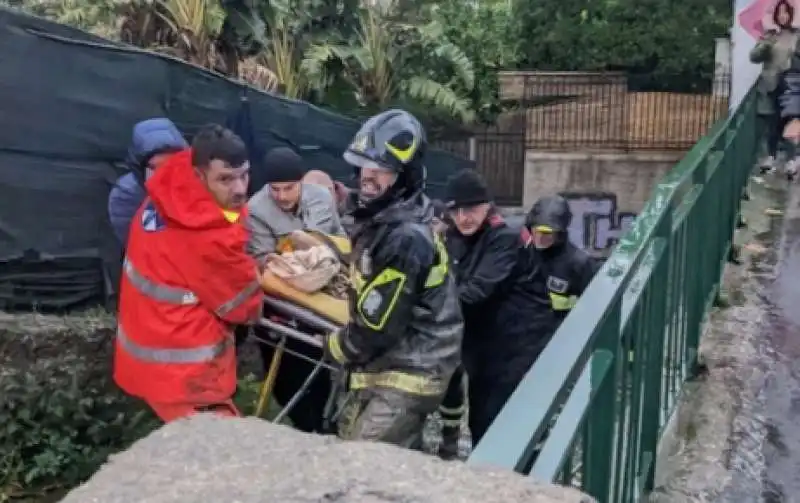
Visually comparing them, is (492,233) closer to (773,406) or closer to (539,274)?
(539,274)

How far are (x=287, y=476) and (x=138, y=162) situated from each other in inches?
136

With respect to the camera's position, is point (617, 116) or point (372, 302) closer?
point (372, 302)

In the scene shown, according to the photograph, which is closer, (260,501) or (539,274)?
(260,501)

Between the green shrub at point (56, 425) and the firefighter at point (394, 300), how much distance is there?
7.60 feet

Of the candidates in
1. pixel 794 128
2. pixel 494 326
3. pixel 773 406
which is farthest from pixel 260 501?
pixel 794 128

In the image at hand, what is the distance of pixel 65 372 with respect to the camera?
583cm

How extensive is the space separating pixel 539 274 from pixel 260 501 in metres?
3.39

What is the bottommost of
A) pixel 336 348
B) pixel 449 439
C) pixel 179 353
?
pixel 449 439

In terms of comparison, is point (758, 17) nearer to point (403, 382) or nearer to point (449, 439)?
point (449, 439)

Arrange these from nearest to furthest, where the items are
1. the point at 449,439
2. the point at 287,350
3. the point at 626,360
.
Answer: the point at 626,360, the point at 287,350, the point at 449,439

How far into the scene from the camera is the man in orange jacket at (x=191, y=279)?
4.04m

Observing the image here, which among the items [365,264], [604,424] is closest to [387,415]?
[365,264]

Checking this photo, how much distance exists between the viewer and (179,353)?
4129 millimetres

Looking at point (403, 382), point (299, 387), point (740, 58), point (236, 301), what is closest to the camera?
point (403, 382)
